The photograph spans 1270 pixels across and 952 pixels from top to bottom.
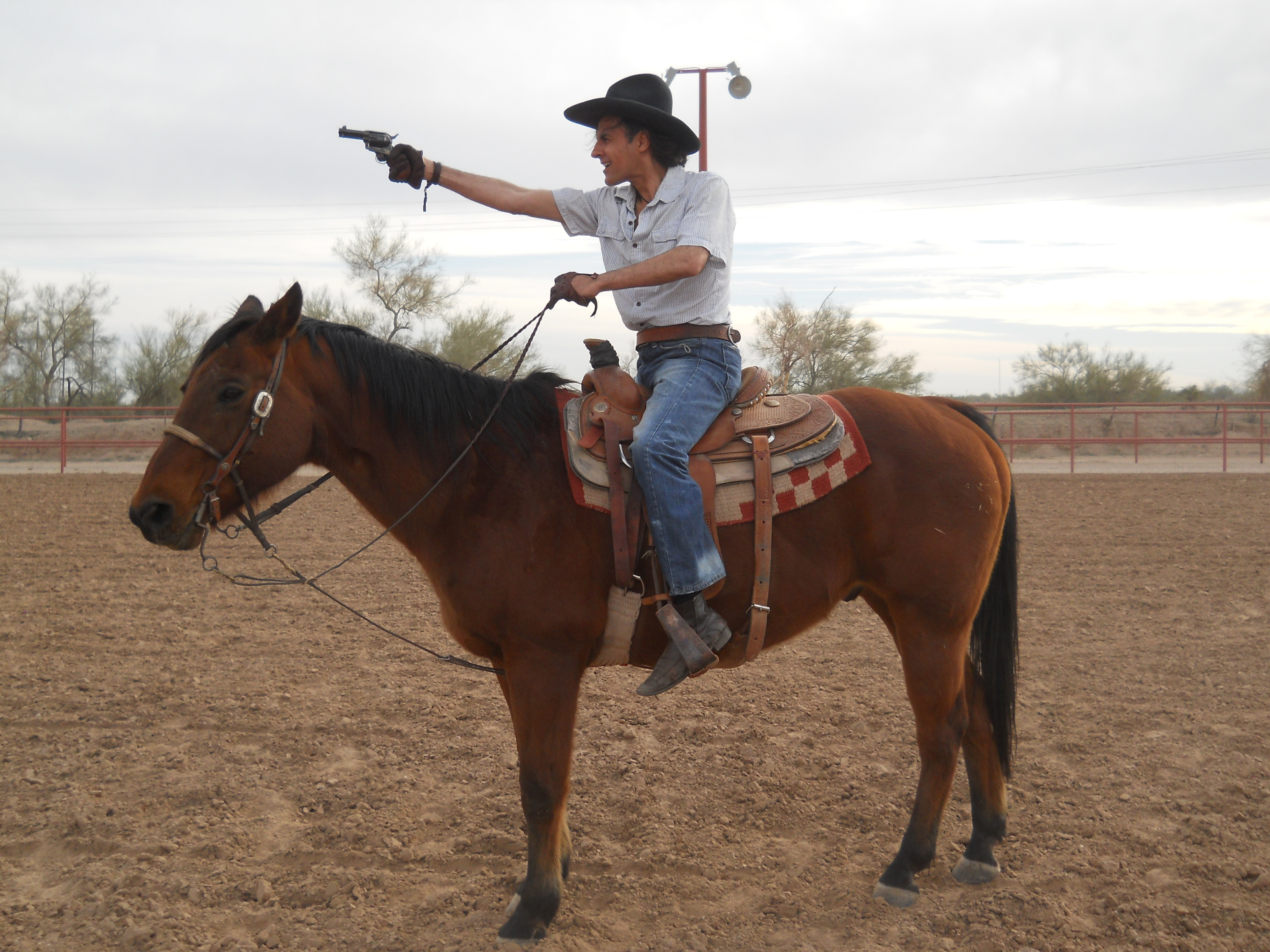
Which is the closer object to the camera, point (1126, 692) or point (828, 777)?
point (828, 777)

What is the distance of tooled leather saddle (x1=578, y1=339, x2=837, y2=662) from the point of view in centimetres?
286

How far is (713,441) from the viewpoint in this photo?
9.96ft

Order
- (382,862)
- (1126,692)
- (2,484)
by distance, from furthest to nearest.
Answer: (2,484)
(1126,692)
(382,862)

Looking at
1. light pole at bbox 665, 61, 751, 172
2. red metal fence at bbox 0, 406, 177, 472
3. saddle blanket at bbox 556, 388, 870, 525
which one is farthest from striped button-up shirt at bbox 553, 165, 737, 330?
red metal fence at bbox 0, 406, 177, 472

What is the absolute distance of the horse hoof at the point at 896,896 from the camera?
305 centimetres

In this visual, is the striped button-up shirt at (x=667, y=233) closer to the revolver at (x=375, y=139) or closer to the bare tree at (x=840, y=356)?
the revolver at (x=375, y=139)

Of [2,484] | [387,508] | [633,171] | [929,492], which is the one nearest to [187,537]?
[387,508]

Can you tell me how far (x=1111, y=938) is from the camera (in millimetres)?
2762

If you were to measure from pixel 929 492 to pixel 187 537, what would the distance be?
262 cm

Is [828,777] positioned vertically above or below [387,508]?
below

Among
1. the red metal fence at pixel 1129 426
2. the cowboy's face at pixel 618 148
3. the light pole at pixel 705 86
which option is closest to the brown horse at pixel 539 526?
the cowboy's face at pixel 618 148

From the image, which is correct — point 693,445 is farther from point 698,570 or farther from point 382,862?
point 382,862

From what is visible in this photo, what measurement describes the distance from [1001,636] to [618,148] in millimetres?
2579

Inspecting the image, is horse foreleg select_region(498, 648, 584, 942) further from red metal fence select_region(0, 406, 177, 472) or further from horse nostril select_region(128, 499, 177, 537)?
red metal fence select_region(0, 406, 177, 472)
